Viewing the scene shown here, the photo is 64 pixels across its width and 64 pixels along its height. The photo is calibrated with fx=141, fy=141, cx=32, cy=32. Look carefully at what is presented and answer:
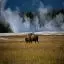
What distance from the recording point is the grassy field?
1594 millimetres

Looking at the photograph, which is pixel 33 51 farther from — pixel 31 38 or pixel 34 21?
pixel 34 21

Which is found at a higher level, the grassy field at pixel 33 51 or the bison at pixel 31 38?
the bison at pixel 31 38

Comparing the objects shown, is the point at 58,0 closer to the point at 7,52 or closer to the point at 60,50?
the point at 60,50

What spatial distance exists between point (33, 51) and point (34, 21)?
1.12 feet

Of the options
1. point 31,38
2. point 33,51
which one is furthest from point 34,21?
point 33,51

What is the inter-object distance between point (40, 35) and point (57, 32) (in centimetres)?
20

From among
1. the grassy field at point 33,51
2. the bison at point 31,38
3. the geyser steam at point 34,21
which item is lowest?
the grassy field at point 33,51

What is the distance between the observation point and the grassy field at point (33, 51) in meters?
1.59

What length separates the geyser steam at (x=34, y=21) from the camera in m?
1.61

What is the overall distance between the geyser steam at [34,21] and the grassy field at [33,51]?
0.10 meters

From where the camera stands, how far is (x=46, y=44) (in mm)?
1585

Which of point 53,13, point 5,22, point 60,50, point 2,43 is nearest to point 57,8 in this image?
point 53,13

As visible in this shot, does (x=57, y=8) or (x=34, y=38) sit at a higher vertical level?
(x=57, y=8)

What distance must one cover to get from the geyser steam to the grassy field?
0.10 metres
